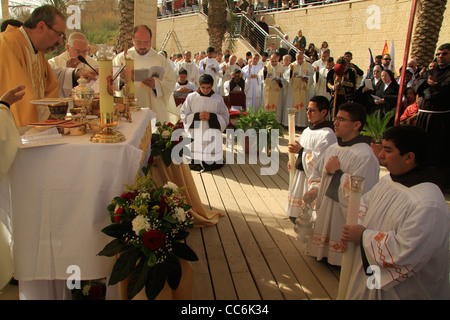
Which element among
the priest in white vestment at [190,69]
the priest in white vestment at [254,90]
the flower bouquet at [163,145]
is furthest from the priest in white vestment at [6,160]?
the priest in white vestment at [190,69]

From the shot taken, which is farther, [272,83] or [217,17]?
[217,17]

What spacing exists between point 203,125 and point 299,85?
595 cm

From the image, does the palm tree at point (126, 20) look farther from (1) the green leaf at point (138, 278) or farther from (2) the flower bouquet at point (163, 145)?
(1) the green leaf at point (138, 278)

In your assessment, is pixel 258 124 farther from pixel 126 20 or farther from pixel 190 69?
pixel 190 69

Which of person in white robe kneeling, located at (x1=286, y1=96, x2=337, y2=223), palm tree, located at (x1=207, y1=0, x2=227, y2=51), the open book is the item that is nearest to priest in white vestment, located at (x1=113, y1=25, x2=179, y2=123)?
the open book

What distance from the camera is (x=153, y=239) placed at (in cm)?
207

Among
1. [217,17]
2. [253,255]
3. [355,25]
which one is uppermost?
[355,25]

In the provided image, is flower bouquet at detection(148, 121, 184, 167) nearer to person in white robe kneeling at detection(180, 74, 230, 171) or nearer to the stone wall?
person in white robe kneeling at detection(180, 74, 230, 171)

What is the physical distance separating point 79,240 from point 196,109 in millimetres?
4769

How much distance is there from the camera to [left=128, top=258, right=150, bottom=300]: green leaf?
207cm

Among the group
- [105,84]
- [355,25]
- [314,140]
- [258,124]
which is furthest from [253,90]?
[105,84]

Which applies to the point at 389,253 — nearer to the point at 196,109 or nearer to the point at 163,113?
the point at 163,113

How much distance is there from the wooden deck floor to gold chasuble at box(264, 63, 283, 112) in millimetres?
6494
